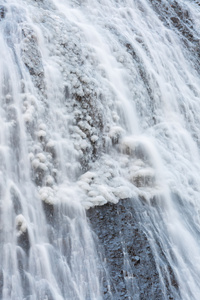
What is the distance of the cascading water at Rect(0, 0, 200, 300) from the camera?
3.80m

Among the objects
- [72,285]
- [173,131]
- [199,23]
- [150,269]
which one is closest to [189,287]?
[150,269]

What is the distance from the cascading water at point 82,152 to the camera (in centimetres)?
380

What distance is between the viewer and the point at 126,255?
4.09 meters

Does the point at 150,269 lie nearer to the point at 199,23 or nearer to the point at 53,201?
the point at 53,201

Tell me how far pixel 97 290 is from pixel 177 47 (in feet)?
24.7

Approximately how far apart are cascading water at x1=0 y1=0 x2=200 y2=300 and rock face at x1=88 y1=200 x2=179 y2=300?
0.04m

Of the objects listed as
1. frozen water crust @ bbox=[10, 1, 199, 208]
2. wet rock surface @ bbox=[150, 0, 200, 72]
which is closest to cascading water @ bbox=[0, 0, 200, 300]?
frozen water crust @ bbox=[10, 1, 199, 208]

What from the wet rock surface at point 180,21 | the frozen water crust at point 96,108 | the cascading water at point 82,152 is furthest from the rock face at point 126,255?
the wet rock surface at point 180,21

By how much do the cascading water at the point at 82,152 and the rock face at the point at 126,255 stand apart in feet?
0.14

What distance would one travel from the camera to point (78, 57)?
6.08 meters

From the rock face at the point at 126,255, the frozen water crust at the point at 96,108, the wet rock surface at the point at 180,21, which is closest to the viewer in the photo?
the rock face at the point at 126,255

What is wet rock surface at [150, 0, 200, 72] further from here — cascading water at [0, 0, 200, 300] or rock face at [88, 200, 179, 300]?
rock face at [88, 200, 179, 300]

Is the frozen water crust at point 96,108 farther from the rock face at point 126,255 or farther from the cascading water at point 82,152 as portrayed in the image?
the rock face at point 126,255

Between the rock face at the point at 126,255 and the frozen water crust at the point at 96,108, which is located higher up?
the frozen water crust at the point at 96,108
